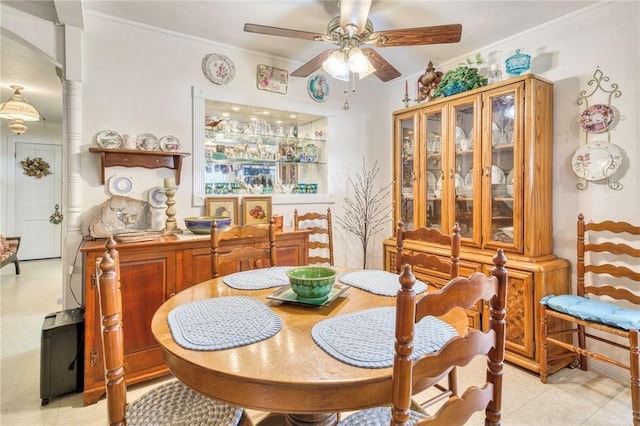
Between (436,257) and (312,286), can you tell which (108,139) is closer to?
(312,286)

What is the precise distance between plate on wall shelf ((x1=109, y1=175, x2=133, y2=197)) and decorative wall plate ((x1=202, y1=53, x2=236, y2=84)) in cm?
108

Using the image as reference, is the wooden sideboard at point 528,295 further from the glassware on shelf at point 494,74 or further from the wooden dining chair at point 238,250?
the wooden dining chair at point 238,250

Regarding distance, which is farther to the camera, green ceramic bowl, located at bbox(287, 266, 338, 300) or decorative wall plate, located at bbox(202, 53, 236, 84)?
decorative wall plate, located at bbox(202, 53, 236, 84)

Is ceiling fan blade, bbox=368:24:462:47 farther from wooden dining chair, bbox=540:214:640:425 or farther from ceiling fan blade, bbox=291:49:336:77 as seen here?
wooden dining chair, bbox=540:214:640:425

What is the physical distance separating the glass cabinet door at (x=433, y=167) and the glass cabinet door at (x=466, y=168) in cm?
15

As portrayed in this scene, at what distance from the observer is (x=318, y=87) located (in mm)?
3395

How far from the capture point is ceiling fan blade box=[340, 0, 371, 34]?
177cm

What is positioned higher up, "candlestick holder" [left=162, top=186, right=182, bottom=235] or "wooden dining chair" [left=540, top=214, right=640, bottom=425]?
"candlestick holder" [left=162, top=186, right=182, bottom=235]

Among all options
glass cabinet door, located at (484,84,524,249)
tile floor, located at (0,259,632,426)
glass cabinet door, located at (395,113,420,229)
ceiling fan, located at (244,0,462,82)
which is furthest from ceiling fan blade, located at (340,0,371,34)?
tile floor, located at (0,259,632,426)

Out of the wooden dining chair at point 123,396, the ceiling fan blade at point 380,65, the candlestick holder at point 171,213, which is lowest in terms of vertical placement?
the wooden dining chair at point 123,396

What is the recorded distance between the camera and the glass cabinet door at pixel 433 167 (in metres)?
3.04

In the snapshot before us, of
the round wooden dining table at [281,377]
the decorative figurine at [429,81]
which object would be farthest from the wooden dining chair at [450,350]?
the decorative figurine at [429,81]

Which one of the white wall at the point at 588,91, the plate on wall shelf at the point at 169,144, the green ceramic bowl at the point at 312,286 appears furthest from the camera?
the plate on wall shelf at the point at 169,144

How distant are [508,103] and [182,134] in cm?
254
